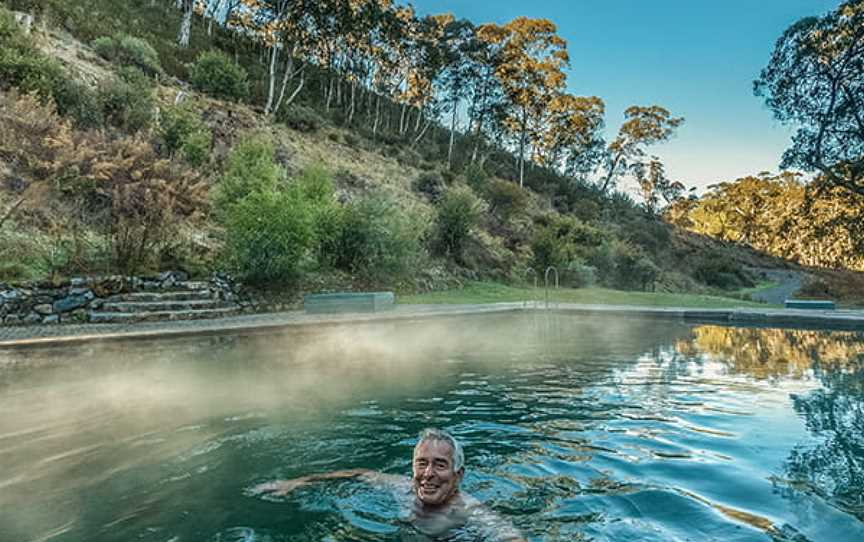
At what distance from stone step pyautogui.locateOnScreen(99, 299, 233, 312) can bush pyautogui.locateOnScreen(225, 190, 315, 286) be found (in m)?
1.12

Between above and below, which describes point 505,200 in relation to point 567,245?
above

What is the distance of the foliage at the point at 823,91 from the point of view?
52.1ft

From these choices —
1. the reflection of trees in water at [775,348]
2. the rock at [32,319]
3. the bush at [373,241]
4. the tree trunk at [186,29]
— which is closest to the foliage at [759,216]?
the reflection of trees in water at [775,348]

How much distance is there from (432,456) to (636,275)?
21.4 m

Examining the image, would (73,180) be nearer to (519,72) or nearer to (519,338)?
(519,338)

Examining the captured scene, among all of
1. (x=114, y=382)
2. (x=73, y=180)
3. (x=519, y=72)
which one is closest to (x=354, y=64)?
(x=519, y=72)

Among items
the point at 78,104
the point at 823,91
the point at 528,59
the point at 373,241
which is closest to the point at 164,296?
the point at 373,241

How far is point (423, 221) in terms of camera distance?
53.3ft

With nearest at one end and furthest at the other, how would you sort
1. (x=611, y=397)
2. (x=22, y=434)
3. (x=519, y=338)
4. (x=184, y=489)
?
(x=184, y=489), (x=22, y=434), (x=611, y=397), (x=519, y=338)

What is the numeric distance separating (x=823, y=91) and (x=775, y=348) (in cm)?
1133

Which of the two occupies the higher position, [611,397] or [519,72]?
[519,72]

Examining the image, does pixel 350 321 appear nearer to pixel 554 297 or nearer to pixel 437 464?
pixel 437 464

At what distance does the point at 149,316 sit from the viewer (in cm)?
909

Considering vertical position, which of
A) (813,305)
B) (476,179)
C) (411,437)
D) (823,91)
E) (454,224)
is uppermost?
(823,91)
